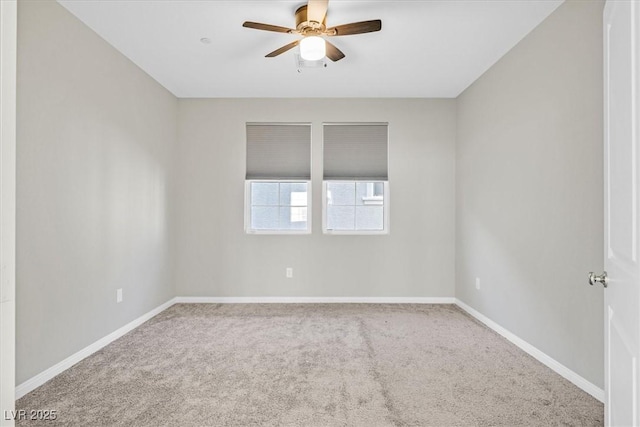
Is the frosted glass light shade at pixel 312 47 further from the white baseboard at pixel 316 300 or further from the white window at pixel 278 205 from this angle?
the white baseboard at pixel 316 300

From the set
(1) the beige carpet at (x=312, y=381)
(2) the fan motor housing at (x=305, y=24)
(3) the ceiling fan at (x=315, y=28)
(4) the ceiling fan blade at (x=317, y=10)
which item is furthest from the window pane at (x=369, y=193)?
(4) the ceiling fan blade at (x=317, y=10)

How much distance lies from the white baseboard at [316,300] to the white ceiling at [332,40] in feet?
8.89

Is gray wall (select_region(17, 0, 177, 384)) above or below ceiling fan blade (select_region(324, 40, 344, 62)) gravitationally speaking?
below

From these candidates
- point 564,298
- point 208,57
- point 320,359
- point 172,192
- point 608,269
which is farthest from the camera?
point 172,192

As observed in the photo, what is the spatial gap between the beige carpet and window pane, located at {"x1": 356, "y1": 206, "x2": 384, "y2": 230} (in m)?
1.46

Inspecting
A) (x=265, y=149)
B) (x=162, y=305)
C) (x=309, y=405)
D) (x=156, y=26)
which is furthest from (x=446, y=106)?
(x=162, y=305)

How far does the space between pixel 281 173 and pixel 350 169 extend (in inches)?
36.8

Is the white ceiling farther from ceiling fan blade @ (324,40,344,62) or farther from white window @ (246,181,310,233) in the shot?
white window @ (246,181,310,233)

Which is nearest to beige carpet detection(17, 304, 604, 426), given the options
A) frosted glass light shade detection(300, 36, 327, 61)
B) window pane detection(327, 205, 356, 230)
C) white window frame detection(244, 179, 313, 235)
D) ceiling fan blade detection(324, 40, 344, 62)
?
white window frame detection(244, 179, 313, 235)

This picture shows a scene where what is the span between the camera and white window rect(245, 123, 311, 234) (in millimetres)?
4824

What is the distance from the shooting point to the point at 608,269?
145 cm

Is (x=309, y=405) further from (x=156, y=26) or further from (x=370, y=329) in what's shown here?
(x=156, y=26)

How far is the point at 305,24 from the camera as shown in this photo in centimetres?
268

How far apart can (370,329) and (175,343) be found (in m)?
1.90
